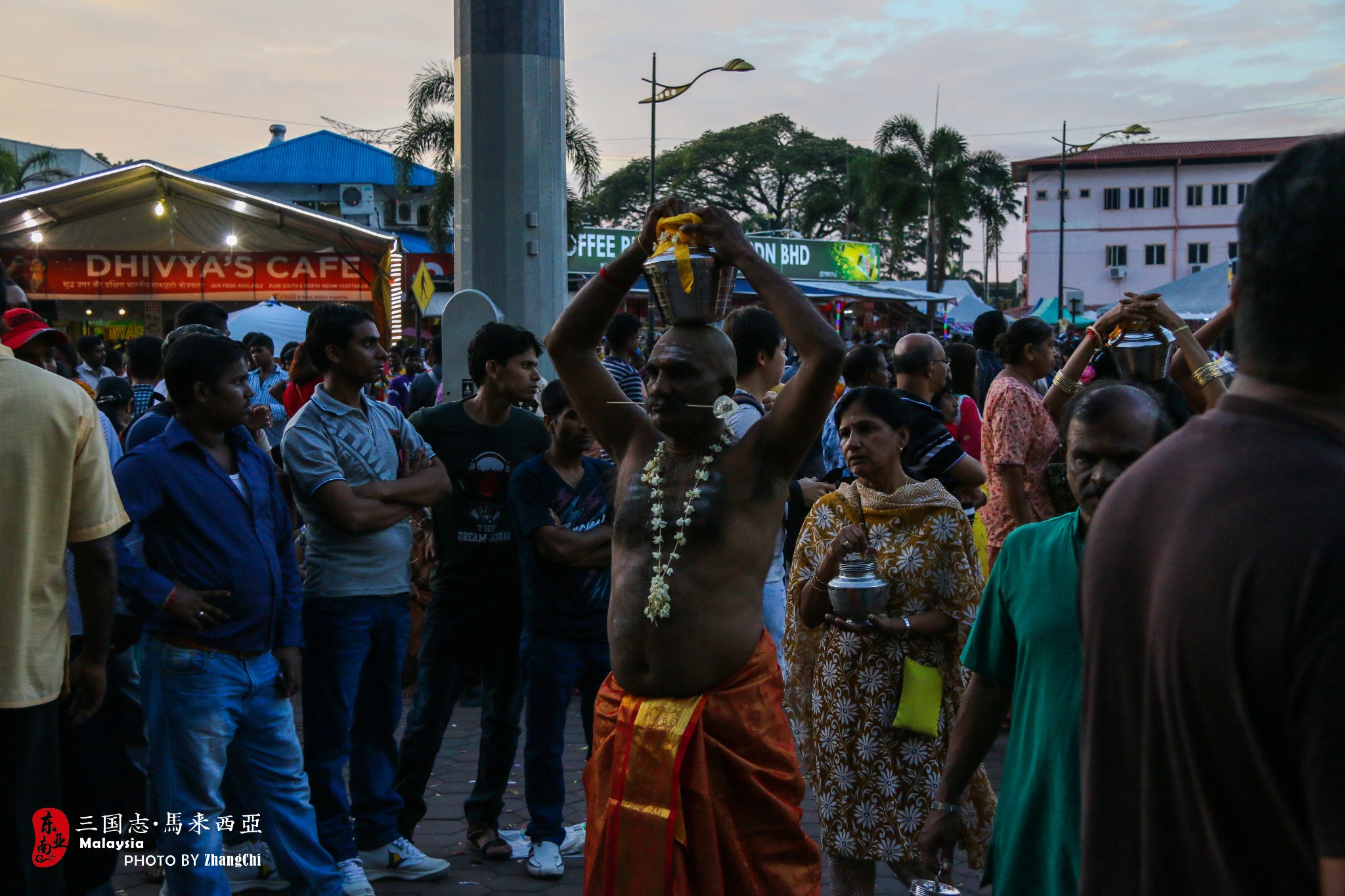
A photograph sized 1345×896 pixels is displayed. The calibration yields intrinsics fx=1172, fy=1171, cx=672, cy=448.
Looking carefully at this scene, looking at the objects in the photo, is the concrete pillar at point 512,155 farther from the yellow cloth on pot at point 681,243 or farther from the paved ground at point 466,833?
the yellow cloth on pot at point 681,243

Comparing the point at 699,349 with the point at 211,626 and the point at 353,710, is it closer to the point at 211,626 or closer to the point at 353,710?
the point at 211,626

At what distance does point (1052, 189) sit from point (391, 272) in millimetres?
57017

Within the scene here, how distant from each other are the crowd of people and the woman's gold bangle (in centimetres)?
4

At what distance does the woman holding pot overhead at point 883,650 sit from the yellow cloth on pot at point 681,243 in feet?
3.68

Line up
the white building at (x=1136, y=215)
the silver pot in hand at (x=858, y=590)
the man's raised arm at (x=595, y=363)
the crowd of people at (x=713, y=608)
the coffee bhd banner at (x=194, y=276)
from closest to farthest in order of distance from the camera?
the crowd of people at (x=713, y=608) < the man's raised arm at (x=595, y=363) < the silver pot in hand at (x=858, y=590) < the coffee bhd banner at (x=194, y=276) < the white building at (x=1136, y=215)

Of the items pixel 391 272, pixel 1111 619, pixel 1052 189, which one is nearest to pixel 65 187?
pixel 391 272

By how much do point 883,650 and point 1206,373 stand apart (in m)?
1.47

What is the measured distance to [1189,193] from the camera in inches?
2485

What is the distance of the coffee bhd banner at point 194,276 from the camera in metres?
19.2

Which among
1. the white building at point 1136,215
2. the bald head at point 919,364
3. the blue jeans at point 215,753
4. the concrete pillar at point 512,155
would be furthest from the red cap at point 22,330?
the white building at point 1136,215

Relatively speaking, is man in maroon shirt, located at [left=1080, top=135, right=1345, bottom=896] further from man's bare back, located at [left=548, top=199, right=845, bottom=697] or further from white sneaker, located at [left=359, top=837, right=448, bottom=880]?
white sneaker, located at [left=359, top=837, right=448, bottom=880]

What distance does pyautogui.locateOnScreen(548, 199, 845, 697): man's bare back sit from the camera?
3.10 meters

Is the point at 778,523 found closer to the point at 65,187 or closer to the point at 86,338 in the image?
the point at 86,338

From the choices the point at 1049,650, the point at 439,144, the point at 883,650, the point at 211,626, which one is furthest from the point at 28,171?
the point at 1049,650
